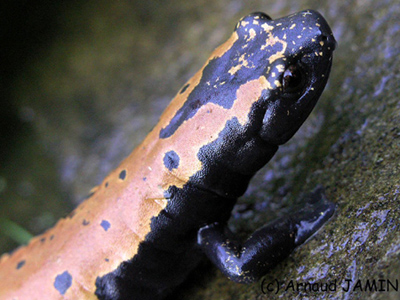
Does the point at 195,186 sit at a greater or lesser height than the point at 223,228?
greater

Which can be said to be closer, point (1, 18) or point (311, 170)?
point (311, 170)

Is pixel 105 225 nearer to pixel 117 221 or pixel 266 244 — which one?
pixel 117 221

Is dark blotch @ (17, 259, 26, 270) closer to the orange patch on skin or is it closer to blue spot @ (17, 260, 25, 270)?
blue spot @ (17, 260, 25, 270)

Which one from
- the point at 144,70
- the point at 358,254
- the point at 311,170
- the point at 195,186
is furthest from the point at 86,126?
the point at 358,254

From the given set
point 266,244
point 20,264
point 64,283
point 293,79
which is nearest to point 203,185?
point 266,244

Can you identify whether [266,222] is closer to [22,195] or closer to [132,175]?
[132,175]

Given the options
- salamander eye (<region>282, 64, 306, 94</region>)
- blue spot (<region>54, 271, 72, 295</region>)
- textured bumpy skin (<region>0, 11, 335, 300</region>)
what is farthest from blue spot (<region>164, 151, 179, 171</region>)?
blue spot (<region>54, 271, 72, 295</region>)

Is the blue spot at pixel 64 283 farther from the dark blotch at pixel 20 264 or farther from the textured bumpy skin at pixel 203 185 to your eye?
the dark blotch at pixel 20 264
